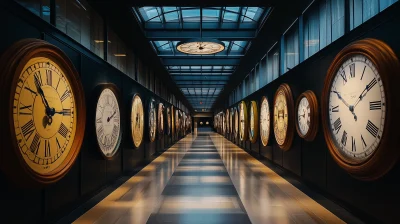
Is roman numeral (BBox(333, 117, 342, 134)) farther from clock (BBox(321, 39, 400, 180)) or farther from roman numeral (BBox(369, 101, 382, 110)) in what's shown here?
roman numeral (BBox(369, 101, 382, 110))

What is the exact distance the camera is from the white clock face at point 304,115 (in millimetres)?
5793

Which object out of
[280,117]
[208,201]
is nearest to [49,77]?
[208,201]

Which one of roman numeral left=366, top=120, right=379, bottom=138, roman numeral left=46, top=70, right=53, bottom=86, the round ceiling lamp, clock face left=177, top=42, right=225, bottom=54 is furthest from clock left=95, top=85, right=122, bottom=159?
roman numeral left=366, top=120, right=379, bottom=138

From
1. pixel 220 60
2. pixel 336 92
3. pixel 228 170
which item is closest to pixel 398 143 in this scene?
pixel 336 92

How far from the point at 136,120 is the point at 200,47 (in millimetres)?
3264

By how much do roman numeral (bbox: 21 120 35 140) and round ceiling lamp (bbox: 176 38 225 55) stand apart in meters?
6.42

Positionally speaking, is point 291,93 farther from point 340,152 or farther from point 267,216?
point 267,216

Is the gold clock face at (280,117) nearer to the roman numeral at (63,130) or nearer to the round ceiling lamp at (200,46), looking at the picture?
the round ceiling lamp at (200,46)

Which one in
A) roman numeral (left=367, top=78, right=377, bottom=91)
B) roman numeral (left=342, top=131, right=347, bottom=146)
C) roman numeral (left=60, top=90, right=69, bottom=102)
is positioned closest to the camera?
roman numeral (left=367, top=78, right=377, bottom=91)

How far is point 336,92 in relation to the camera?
14.4 ft

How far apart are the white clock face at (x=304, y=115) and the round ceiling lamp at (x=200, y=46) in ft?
12.6

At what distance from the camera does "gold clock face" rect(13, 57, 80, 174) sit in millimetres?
3062

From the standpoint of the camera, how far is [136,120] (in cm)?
868

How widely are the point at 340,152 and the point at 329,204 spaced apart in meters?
1.22
